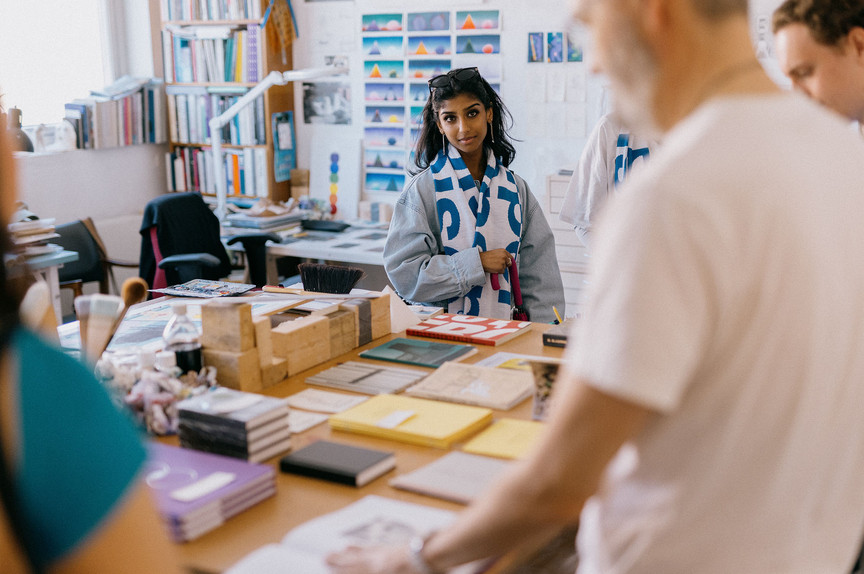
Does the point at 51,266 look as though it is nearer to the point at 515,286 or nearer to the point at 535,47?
the point at 515,286


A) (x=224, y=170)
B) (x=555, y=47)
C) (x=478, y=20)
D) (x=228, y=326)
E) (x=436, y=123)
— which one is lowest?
(x=228, y=326)

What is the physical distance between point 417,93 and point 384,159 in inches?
18.6

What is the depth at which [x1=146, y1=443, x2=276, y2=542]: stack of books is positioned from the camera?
1348mm

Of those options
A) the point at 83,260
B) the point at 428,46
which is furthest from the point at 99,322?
the point at 428,46

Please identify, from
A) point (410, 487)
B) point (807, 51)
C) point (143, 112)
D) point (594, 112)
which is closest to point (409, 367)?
point (410, 487)

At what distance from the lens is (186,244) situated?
181 inches

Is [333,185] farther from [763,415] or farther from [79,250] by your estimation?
[763,415]

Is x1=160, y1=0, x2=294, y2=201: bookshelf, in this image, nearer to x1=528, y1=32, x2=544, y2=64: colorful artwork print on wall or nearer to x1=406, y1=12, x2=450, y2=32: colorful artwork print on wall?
x1=406, y1=12, x2=450, y2=32: colorful artwork print on wall

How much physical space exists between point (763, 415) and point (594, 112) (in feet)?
13.4

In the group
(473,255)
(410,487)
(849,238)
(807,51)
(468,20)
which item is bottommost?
(410,487)

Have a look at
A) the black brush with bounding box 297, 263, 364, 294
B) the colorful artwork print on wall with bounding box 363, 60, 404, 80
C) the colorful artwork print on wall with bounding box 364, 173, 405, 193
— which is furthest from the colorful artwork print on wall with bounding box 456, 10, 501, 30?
the black brush with bounding box 297, 263, 364, 294

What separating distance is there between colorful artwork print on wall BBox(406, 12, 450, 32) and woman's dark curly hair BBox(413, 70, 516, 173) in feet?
6.35

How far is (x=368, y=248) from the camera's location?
4.62m

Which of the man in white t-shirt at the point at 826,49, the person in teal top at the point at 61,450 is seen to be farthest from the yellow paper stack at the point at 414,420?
the person in teal top at the point at 61,450
